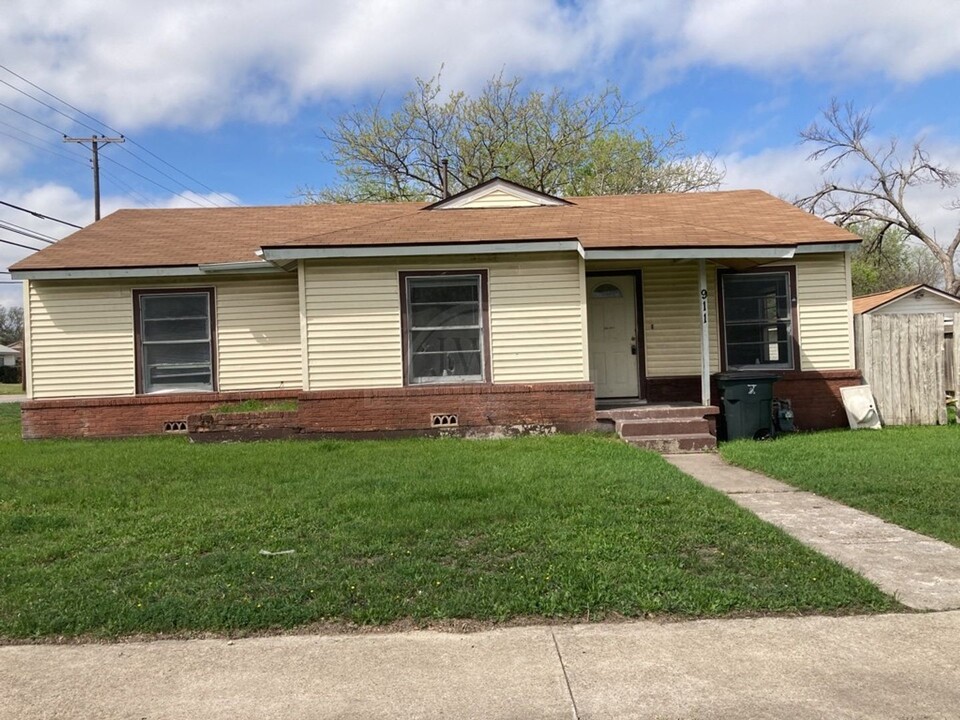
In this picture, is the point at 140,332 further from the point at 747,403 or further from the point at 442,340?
the point at 747,403

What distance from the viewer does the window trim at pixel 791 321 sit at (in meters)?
12.5

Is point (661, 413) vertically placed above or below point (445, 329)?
below

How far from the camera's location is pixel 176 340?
12.7 metres

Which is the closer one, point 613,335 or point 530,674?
point 530,674

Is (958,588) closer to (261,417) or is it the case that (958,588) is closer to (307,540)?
(307,540)

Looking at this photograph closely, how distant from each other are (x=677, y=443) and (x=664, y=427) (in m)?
0.35

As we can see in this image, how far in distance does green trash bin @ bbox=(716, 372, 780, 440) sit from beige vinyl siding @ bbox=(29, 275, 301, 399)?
7097mm

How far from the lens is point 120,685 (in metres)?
3.50

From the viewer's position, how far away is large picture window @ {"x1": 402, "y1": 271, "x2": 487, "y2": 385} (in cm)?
1148

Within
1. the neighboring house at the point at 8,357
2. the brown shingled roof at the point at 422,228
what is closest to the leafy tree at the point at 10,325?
the neighboring house at the point at 8,357

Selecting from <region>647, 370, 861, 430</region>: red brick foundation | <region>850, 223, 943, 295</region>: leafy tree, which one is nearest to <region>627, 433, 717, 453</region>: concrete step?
<region>647, 370, 861, 430</region>: red brick foundation

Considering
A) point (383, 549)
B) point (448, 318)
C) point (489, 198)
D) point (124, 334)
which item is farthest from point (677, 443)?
point (124, 334)

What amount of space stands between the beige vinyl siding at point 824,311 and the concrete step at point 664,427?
10.1 feet

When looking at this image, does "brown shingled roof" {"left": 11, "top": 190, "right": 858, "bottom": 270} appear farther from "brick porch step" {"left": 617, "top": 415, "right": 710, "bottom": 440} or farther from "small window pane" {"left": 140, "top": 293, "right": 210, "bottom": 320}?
"brick porch step" {"left": 617, "top": 415, "right": 710, "bottom": 440}
